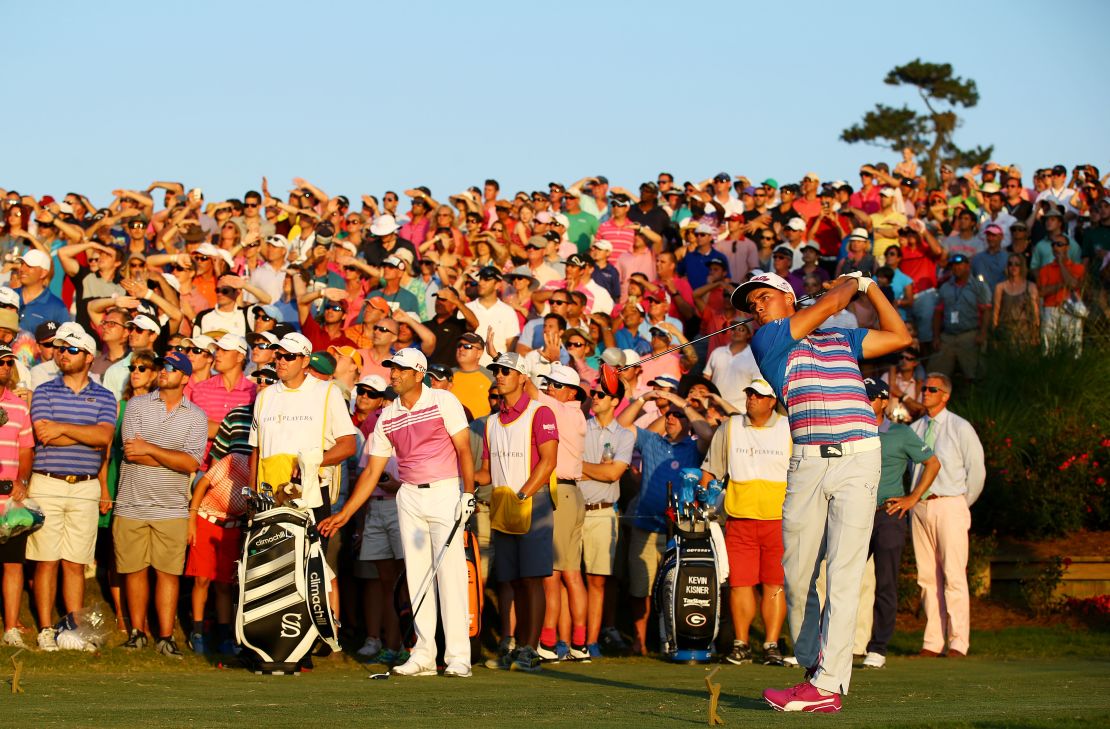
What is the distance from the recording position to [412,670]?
11180 mm

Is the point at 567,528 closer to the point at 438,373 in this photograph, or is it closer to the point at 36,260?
the point at 438,373

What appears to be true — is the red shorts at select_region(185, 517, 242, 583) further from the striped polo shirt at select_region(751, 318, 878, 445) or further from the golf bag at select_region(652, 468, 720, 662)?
the striped polo shirt at select_region(751, 318, 878, 445)

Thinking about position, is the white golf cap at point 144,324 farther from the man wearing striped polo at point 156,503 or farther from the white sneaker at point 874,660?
the white sneaker at point 874,660

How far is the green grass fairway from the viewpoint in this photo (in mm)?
7891

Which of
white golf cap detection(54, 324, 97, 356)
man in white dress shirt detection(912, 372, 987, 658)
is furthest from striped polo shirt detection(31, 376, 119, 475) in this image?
man in white dress shirt detection(912, 372, 987, 658)

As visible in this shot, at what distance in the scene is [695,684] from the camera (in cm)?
1036

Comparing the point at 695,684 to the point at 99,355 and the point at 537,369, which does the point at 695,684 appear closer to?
the point at 537,369

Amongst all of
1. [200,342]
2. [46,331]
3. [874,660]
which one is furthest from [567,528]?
[46,331]

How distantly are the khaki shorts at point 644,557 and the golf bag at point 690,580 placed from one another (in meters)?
0.95

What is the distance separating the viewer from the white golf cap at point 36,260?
16.1 meters

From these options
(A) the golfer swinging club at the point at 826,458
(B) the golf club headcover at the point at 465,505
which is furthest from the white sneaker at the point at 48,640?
(A) the golfer swinging club at the point at 826,458

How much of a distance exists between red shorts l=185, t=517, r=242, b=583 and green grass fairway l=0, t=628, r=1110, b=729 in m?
0.81

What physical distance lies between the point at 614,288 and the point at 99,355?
712 cm

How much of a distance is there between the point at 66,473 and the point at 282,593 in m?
2.41
